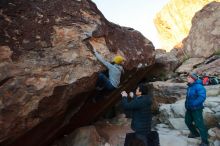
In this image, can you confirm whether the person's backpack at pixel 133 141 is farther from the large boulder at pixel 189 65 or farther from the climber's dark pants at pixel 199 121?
the large boulder at pixel 189 65

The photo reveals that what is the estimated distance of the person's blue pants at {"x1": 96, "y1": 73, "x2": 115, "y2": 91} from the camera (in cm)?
852

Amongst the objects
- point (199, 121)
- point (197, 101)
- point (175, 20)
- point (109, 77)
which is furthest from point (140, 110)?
point (175, 20)

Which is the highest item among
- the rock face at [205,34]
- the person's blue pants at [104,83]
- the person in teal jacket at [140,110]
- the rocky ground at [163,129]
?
the rock face at [205,34]

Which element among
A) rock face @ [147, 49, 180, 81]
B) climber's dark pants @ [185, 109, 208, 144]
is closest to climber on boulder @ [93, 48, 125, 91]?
climber's dark pants @ [185, 109, 208, 144]

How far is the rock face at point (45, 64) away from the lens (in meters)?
6.95

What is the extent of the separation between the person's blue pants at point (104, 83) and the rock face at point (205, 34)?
1165cm

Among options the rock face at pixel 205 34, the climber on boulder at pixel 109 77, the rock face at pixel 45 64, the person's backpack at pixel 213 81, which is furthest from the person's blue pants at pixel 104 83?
the rock face at pixel 205 34

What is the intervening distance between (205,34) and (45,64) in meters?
14.3

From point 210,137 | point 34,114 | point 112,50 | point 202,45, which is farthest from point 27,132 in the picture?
point 202,45

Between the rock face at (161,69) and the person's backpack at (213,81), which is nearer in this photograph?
the person's backpack at (213,81)

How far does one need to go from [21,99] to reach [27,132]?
976mm

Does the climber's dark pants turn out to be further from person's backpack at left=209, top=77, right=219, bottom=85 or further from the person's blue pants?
person's backpack at left=209, top=77, right=219, bottom=85

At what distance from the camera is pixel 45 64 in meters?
7.45

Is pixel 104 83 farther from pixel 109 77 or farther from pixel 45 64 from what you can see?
pixel 45 64
